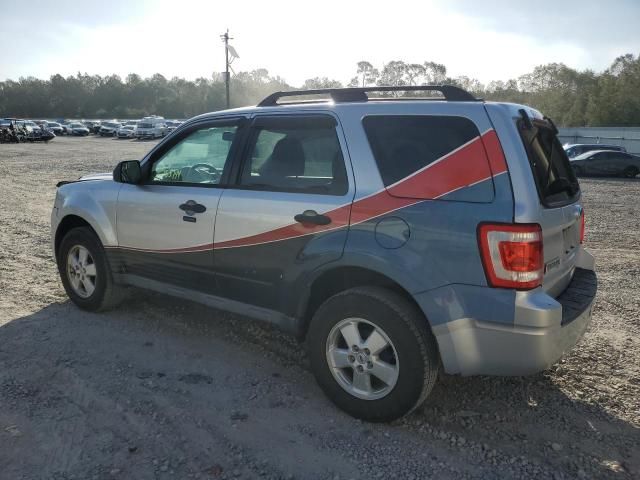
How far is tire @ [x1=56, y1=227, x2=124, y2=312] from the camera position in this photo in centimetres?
473

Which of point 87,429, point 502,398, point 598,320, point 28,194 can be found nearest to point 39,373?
point 87,429

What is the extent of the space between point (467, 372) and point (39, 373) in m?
2.95

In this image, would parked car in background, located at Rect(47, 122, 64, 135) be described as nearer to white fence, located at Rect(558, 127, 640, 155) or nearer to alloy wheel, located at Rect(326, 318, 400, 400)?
white fence, located at Rect(558, 127, 640, 155)

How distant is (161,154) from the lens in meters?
4.38

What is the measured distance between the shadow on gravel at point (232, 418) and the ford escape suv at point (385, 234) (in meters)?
0.38

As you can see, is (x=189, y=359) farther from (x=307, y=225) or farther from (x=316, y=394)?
(x=307, y=225)

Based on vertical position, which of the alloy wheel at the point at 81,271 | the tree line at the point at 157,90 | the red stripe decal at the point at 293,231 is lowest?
the alloy wheel at the point at 81,271

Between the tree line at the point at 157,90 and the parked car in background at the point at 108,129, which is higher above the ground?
the tree line at the point at 157,90

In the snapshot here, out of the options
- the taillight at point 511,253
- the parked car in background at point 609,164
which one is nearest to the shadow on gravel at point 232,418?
the taillight at point 511,253

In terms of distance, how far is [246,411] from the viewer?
10.9 ft

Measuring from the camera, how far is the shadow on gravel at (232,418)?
2807 mm

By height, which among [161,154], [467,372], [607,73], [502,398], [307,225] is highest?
[607,73]

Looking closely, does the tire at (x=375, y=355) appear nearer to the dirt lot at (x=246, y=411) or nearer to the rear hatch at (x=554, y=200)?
the dirt lot at (x=246, y=411)

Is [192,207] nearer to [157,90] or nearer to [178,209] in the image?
[178,209]
